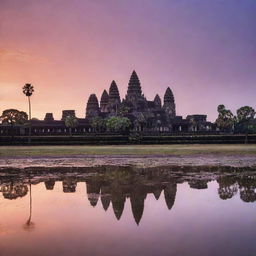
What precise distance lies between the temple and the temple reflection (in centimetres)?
7565

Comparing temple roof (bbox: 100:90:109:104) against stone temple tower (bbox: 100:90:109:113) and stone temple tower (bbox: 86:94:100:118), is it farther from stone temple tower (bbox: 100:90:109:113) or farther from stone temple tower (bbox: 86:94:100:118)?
stone temple tower (bbox: 86:94:100:118)

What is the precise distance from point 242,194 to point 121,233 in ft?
22.4

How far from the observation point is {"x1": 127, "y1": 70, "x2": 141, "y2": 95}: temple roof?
404 ft

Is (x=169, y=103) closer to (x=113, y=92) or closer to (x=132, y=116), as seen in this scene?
(x=113, y=92)

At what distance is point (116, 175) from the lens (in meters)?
22.1

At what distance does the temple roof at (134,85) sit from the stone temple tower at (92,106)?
1398 cm

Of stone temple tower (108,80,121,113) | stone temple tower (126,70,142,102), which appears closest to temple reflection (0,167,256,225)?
stone temple tower (126,70,142,102)

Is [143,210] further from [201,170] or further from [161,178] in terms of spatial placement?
[201,170]

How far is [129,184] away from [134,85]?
10640 centimetres

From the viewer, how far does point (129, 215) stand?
12.1m

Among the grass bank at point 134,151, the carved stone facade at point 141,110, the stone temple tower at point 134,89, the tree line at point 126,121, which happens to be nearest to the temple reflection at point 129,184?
the grass bank at point 134,151

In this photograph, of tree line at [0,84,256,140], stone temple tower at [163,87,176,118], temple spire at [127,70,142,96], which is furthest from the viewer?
stone temple tower at [163,87,176,118]

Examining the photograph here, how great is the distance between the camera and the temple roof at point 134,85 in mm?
123125

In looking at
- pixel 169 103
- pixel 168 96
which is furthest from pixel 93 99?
pixel 169 103
